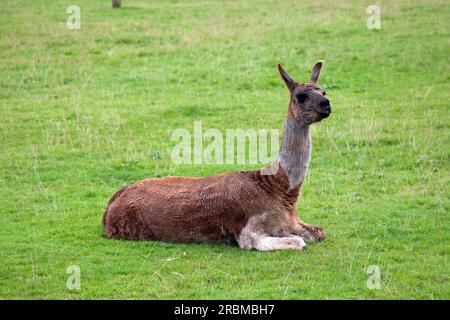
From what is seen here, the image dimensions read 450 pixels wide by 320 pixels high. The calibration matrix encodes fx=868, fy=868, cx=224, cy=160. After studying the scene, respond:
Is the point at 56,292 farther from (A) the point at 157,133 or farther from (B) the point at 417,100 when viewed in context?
(B) the point at 417,100

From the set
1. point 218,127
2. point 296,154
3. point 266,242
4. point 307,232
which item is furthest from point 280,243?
point 218,127

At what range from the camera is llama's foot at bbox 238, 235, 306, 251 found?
36.9 feet

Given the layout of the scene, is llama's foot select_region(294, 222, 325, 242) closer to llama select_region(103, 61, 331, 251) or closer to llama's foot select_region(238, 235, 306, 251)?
llama select_region(103, 61, 331, 251)

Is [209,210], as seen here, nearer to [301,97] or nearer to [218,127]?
[301,97]

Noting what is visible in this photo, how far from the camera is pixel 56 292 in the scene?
9.89 m

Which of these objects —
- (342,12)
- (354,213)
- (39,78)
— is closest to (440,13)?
(342,12)

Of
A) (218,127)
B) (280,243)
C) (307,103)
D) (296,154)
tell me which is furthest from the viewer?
(218,127)

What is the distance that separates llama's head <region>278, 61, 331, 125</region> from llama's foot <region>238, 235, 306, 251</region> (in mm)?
1590

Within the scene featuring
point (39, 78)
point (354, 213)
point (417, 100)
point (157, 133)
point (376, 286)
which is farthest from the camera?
point (39, 78)

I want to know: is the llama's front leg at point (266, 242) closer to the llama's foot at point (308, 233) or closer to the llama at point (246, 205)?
the llama at point (246, 205)

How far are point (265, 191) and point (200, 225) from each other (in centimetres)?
99

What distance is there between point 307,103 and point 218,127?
7039 millimetres

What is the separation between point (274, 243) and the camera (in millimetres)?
11320

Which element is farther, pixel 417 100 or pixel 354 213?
pixel 417 100
